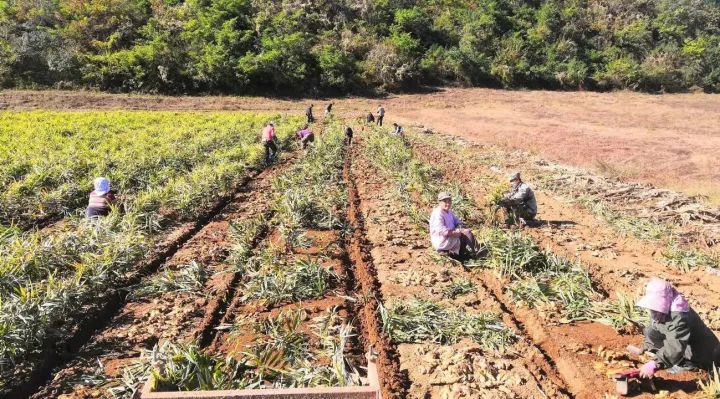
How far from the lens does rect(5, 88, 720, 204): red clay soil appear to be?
48.8ft

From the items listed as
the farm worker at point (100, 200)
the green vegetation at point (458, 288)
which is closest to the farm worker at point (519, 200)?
the green vegetation at point (458, 288)

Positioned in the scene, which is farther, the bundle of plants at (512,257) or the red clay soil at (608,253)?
the bundle of plants at (512,257)

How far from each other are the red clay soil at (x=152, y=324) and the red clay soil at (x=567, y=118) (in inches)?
437

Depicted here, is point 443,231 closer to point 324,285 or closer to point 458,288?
point 458,288

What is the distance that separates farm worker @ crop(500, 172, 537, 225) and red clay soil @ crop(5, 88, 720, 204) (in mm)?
5716

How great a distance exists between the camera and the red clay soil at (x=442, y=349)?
3.90 m

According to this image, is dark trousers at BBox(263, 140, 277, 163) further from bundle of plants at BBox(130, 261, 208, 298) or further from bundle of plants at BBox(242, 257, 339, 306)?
bundle of plants at BBox(130, 261, 208, 298)

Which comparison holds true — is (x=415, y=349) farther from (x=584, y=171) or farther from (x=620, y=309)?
(x=584, y=171)

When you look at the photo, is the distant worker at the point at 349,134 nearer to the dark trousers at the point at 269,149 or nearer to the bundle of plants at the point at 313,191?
the bundle of plants at the point at 313,191

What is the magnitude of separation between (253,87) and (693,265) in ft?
94.0

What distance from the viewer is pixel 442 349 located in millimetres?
4359

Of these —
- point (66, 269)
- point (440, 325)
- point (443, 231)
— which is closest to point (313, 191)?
point (443, 231)

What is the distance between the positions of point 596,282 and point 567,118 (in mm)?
23301

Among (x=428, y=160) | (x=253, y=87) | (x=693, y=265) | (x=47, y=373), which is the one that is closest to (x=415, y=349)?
(x=47, y=373)
